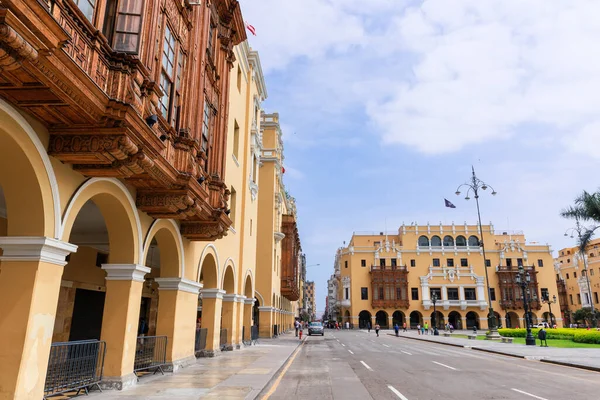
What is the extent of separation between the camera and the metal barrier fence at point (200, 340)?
16964 millimetres

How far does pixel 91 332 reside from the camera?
16344mm

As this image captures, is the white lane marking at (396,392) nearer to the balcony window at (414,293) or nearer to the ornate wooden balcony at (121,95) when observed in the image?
the ornate wooden balcony at (121,95)

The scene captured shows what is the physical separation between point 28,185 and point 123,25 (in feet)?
12.3

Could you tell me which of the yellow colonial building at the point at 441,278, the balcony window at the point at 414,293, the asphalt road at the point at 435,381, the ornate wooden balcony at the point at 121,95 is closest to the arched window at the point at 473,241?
the yellow colonial building at the point at 441,278

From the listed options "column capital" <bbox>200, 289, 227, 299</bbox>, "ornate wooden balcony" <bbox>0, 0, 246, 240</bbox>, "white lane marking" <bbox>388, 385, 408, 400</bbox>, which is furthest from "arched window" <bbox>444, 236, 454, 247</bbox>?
"white lane marking" <bbox>388, 385, 408, 400</bbox>

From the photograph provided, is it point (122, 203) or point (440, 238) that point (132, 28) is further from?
point (440, 238)

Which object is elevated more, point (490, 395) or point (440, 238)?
point (440, 238)

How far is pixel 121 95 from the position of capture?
281 inches

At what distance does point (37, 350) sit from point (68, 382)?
76.9 inches

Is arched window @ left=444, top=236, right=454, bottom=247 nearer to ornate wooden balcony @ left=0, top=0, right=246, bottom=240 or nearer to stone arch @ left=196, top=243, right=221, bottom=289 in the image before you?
stone arch @ left=196, top=243, right=221, bottom=289

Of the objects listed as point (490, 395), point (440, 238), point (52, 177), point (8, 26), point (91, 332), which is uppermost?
point (440, 238)

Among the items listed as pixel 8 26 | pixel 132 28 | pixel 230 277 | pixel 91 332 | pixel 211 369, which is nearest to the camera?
pixel 8 26

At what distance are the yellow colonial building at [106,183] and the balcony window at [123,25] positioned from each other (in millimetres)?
30

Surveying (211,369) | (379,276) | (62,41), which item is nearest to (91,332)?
(211,369)
